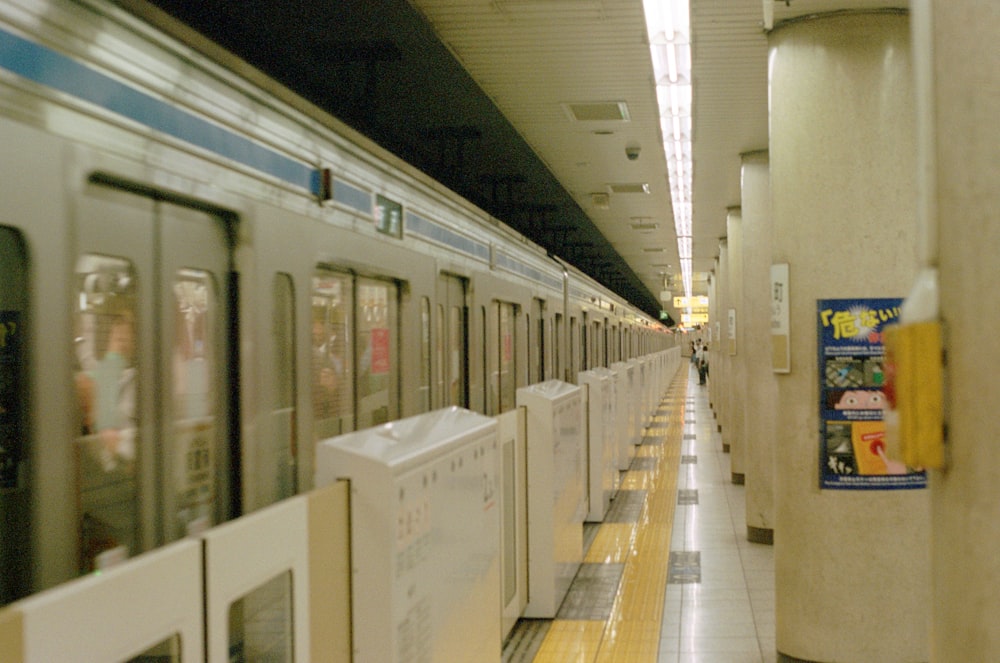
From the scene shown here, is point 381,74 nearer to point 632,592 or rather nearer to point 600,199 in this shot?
point 632,592

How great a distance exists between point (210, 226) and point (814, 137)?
2.90m

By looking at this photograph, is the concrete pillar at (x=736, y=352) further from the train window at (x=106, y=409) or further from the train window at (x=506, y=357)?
the train window at (x=106, y=409)

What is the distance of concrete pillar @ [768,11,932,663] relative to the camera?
4.30 metres

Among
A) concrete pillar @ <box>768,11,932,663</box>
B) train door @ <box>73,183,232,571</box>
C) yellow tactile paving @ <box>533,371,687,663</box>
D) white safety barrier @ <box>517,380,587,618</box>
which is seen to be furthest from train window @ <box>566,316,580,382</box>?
train door @ <box>73,183,232,571</box>

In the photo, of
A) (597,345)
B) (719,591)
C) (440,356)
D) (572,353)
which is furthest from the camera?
(597,345)

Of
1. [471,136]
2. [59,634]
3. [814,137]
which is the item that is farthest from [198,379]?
[471,136]

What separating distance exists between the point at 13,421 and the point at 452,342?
3.37 meters

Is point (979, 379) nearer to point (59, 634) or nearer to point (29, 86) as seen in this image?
point (59, 634)

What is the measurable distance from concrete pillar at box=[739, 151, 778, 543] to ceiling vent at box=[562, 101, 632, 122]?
54.3 inches

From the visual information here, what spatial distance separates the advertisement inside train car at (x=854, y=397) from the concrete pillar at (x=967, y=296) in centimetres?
272

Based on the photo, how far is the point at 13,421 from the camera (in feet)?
6.28

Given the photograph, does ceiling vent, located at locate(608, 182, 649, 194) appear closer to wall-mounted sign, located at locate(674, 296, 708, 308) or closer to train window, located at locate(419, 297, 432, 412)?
train window, located at locate(419, 297, 432, 412)

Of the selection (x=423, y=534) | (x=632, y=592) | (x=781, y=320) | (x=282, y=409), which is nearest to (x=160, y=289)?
(x=282, y=409)

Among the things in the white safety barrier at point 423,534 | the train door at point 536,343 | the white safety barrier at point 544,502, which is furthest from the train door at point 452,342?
the train door at point 536,343
